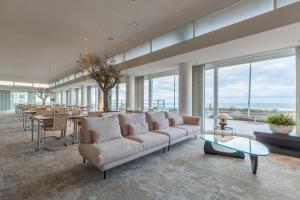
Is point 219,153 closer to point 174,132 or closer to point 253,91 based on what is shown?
point 174,132

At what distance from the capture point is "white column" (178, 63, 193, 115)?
581 centimetres

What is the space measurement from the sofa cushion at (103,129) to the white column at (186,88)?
3.33 meters

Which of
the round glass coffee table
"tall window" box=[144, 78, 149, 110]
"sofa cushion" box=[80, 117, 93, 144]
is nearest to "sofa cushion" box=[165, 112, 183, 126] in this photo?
the round glass coffee table

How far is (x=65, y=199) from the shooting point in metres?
1.93

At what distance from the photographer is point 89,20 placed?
4316 mm

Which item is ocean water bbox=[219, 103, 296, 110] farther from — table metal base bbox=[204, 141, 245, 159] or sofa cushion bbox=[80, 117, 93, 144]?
sofa cushion bbox=[80, 117, 93, 144]

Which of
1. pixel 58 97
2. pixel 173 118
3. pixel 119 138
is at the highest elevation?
pixel 58 97

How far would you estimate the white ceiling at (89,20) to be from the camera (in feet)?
12.0

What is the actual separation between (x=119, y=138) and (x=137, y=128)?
568 millimetres

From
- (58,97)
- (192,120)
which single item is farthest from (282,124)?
(58,97)

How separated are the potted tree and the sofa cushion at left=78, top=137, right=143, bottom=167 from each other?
3.24 meters

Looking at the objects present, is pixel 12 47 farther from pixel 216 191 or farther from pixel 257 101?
pixel 257 101

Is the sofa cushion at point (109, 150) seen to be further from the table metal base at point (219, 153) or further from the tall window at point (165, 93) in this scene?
the tall window at point (165, 93)

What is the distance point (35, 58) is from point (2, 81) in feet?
34.7
